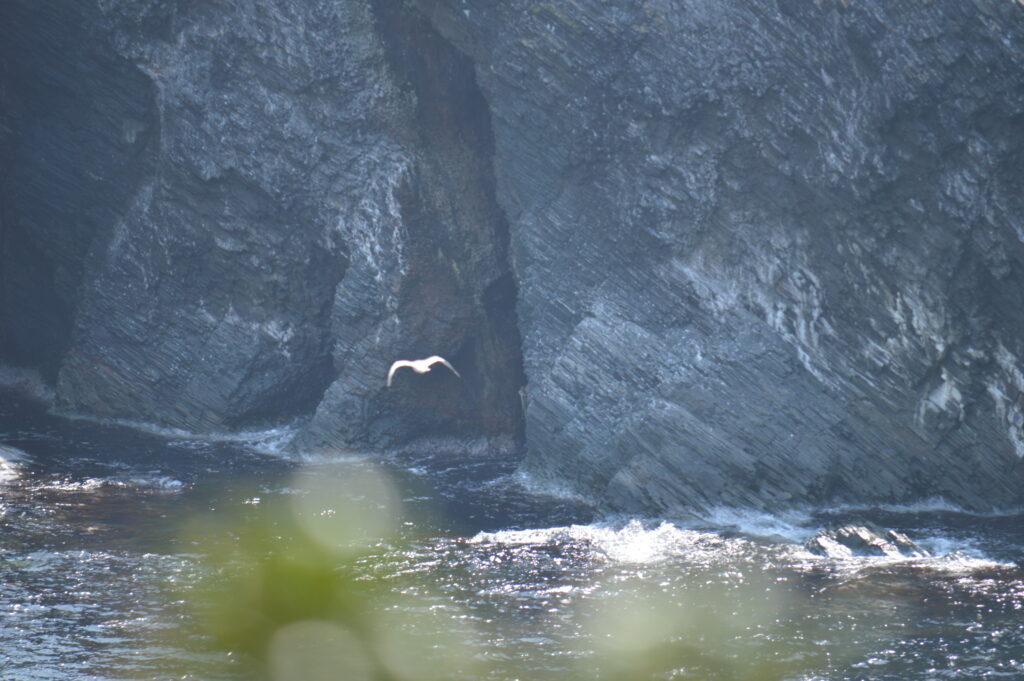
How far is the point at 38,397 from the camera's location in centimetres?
3772

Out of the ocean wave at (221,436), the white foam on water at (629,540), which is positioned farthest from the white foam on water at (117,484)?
the white foam on water at (629,540)

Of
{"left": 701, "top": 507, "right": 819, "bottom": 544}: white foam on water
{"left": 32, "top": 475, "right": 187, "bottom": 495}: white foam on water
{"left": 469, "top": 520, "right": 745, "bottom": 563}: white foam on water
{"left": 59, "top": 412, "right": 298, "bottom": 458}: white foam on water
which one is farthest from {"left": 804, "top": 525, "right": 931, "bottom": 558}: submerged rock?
{"left": 32, "top": 475, "right": 187, "bottom": 495}: white foam on water

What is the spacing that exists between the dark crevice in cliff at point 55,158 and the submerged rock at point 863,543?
72.4 ft

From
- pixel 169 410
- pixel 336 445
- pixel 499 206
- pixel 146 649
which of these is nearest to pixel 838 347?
pixel 499 206

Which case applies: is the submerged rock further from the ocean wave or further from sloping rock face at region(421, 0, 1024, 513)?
the ocean wave

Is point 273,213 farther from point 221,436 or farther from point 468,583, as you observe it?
point 468,583

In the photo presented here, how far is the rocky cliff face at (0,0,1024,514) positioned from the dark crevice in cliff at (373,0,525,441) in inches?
3.2

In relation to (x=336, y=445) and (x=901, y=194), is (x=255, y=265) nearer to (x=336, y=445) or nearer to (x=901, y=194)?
(x=336, y=445)

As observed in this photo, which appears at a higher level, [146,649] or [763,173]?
[763,173]

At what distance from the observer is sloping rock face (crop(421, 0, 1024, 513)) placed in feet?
85.3

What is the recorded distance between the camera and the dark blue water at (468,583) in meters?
19.8

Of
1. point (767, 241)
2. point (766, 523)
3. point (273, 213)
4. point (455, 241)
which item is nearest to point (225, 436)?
point (273, 213)

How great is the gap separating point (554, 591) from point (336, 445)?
38.3 feet

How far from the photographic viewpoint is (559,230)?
102 ft
